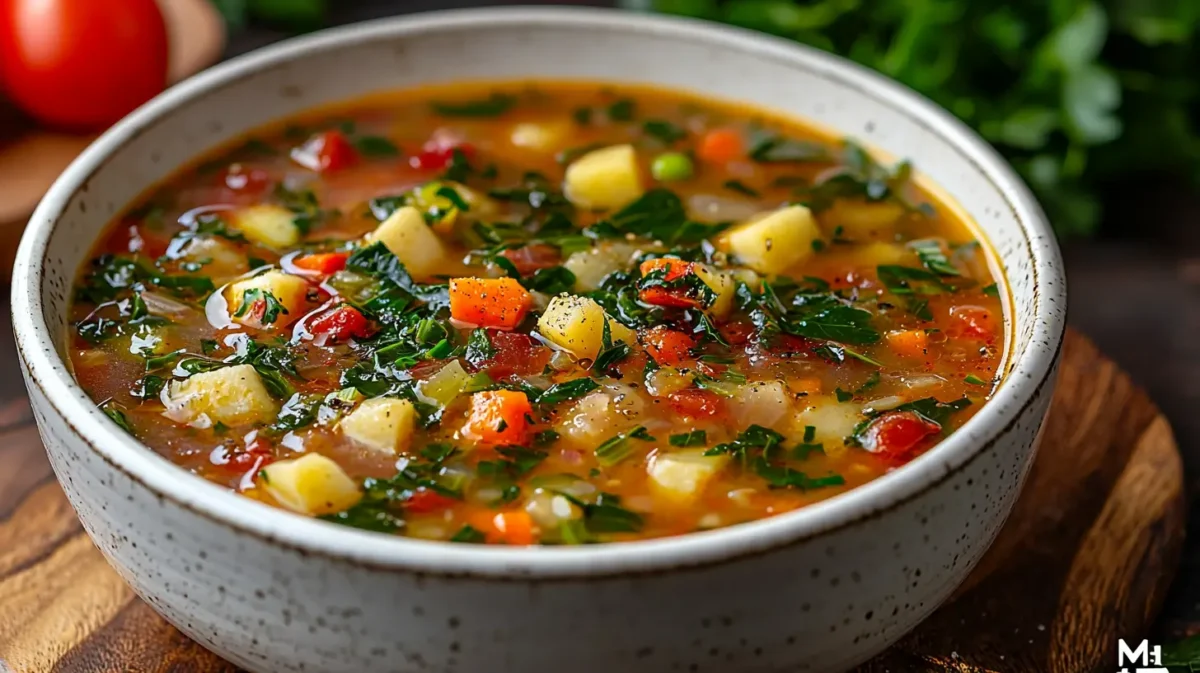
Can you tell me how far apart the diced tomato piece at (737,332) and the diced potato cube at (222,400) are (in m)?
1.08

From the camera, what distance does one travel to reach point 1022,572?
331 centimetres

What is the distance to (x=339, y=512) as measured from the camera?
103 inches

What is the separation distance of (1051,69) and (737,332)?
→ 8.05ft

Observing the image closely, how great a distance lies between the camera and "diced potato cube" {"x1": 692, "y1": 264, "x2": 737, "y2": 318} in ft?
10.8

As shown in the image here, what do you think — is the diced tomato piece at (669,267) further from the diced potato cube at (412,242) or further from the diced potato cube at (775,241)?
the diced potato cube at (412,242)

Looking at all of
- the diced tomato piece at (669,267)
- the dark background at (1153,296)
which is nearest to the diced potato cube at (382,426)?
the diced tomato piece at (669,267)

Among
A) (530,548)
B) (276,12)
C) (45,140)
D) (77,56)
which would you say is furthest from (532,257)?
(276,12)

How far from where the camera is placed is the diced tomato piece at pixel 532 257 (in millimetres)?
3508

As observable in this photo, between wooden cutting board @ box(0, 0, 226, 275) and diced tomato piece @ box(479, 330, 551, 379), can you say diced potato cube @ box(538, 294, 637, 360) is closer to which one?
diced tomato piece @ box(479, 330, 551, 379)

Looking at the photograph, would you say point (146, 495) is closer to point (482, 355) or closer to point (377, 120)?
point (482, 355)

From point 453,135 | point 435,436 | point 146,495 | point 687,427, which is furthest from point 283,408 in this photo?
point 453,135

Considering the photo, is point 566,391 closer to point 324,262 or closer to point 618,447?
point 618,447

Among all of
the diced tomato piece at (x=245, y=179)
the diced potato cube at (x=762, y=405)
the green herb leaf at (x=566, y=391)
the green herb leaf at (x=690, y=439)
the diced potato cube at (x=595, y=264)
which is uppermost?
the diced potato cube at (x=762, y=405)

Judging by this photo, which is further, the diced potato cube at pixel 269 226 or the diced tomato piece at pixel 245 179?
the diced tomato piece at pixel 245 179
